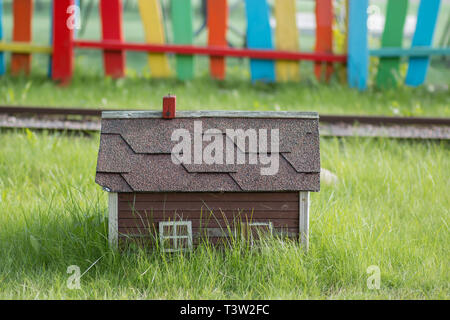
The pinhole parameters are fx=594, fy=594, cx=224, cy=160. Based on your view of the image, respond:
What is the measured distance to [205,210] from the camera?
135 inches

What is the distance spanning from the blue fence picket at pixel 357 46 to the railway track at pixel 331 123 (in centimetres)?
179

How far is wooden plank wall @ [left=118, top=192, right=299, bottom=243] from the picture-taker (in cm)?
341

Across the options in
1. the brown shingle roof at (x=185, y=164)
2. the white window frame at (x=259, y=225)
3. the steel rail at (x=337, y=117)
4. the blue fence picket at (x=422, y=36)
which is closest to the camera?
the brown shingle roof at (x=185, y=164)

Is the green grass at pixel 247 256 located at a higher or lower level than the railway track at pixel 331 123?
lower

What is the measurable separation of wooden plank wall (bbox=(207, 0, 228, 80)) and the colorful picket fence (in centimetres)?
1

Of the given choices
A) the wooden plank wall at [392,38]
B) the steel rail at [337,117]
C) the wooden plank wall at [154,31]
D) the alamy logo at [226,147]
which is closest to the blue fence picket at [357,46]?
the wooden plank wall at [392,38]

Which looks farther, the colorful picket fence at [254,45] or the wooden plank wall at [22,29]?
the wooden plank wall at [22,29]

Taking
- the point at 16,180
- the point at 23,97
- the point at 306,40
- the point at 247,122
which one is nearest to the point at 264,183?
the point at 247,122

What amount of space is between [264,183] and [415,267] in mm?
1006

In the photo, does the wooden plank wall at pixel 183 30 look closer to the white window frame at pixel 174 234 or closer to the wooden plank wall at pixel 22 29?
the wooden plank wall at pixel 22 29

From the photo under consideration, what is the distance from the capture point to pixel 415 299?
314 centimetres

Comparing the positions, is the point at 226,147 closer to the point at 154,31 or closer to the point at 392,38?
the point at 154,31

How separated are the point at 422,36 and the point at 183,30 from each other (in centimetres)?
331

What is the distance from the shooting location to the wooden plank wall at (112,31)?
8180 mm
